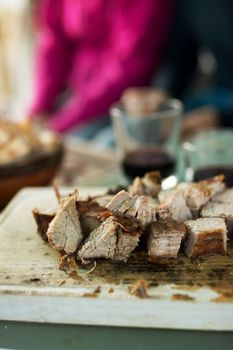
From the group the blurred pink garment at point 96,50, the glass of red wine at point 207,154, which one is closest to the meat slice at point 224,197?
the glass of red wine at point 207,154

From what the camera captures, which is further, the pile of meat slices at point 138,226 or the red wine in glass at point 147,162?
the red wine in glass at point 147,162

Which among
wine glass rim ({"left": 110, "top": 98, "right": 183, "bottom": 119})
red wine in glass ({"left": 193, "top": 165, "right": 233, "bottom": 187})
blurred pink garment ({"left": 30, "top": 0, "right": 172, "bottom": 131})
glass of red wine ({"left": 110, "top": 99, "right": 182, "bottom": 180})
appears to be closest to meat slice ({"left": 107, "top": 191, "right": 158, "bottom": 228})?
red wine in glass ({"left": 193, "top": 165, "right": 233, "bottom": 187})

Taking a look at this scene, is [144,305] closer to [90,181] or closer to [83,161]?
[90,181]

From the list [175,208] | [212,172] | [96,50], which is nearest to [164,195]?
[175,208]

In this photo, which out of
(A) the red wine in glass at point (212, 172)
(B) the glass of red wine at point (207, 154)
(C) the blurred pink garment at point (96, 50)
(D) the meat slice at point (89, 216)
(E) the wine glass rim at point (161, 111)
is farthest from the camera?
(C) the blurred pink garment at point (96, 50)

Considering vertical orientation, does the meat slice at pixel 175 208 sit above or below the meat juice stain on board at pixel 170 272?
above

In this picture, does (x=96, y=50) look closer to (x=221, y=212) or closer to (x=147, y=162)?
(x=147, y=162)

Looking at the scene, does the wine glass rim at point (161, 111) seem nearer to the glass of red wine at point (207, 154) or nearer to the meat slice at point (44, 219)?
the glass of red wine at point (207, 154)

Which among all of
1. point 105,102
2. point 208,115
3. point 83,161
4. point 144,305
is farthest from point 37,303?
point 105,102
